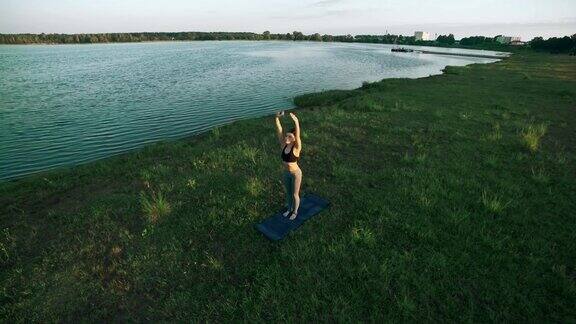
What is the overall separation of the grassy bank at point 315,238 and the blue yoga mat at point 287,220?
10.8 inches

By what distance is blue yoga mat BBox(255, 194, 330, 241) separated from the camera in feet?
25.2

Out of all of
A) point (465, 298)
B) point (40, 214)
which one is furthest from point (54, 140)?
point (465, 298)

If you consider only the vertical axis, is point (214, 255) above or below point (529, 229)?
below

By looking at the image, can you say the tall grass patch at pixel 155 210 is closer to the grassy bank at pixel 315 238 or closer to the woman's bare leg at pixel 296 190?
the grassy bank at pixel 315 238

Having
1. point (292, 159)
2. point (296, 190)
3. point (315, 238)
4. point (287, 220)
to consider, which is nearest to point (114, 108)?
point (287, 220)

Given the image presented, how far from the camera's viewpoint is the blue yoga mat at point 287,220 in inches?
303

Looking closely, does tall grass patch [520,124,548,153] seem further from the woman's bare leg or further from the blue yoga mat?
the woman's bare leg

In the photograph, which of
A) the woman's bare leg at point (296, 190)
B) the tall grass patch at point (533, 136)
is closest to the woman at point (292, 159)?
the woman's bare leg at point (296, 190)

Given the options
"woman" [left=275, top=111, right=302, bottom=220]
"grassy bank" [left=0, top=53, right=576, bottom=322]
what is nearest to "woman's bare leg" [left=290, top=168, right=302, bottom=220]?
"woman" [left=275, top=111, right=302, bottom=220]

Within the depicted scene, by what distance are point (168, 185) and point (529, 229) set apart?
11603mm

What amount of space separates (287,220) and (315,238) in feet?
3.68

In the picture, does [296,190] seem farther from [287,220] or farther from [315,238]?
[315,238]

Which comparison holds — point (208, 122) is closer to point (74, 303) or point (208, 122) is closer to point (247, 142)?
point (247, 142)

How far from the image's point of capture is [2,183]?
14.1 metres
